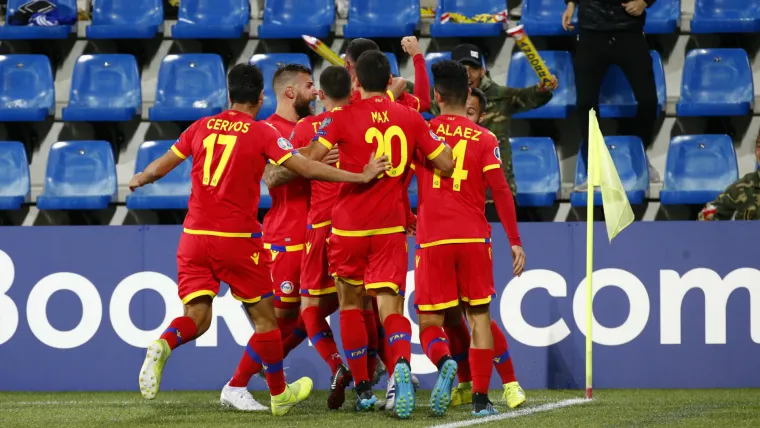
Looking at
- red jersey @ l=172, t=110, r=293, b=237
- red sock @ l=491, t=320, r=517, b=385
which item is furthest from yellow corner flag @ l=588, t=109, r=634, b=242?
red jersey @ l=172, t=110, r=293, b=237

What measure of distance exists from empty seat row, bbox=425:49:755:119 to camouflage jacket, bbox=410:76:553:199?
62 cm

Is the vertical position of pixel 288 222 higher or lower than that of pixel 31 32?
lower

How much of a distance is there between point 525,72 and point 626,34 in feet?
3.18

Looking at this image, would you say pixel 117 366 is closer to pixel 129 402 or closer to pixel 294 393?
pixel 129 402

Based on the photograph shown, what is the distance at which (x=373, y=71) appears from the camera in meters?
6.23

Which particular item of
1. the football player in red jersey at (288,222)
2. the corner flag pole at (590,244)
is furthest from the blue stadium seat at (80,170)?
the corner flag pole at (590,244)

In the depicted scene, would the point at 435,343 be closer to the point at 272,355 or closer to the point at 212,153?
the point at 272,355

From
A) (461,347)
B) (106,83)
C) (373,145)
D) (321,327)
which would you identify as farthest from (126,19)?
(461,347)

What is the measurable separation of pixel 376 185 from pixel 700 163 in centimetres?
419

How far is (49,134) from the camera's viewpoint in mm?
10461

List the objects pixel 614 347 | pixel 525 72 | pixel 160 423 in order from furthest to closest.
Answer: pixel 525 72
pixel 614 347
pixel 160 423

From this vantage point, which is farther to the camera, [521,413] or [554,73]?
[554,73]

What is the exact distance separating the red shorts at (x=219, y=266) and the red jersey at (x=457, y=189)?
95cm

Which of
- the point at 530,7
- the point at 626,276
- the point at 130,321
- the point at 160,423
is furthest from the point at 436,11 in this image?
the point at 160,423
